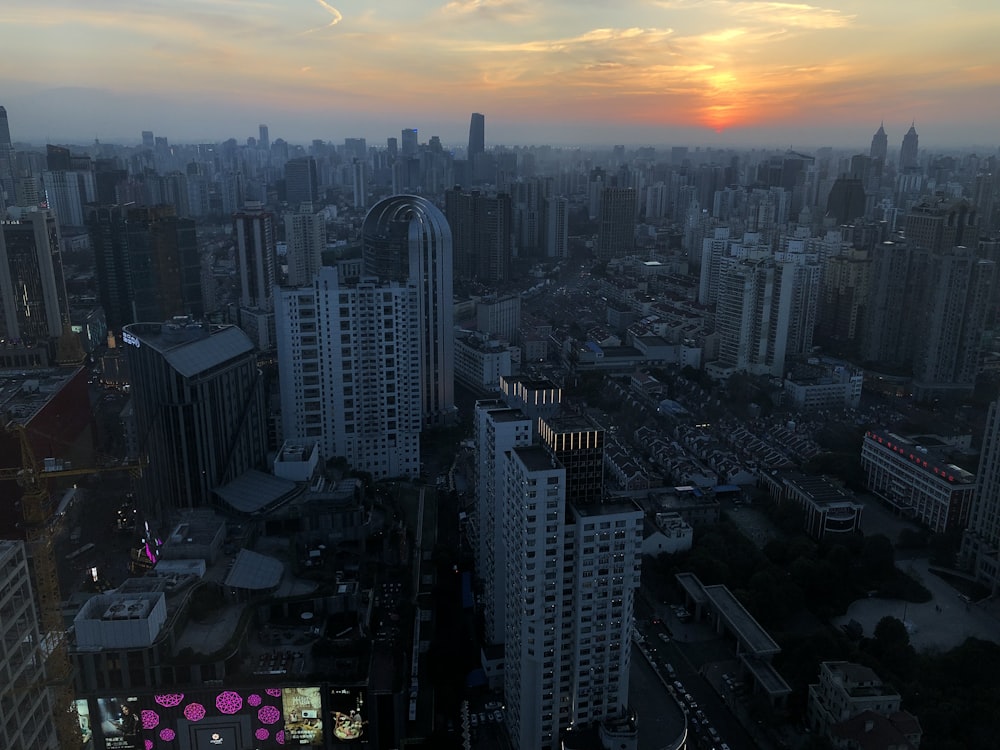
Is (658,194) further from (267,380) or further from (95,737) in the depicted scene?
(95,737)

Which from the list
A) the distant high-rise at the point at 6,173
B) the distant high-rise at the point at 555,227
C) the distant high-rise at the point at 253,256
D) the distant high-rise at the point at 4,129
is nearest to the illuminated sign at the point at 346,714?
the distant high-rise at the point at 4,129

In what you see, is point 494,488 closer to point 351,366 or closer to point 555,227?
point 351,366

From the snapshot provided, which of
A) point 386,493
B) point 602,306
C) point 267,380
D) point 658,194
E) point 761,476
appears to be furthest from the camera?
point 658,194

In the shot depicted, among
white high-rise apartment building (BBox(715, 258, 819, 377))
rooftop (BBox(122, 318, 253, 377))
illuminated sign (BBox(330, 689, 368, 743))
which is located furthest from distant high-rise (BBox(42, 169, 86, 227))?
illuminated sign (BBox(330, 689, 368, 743))

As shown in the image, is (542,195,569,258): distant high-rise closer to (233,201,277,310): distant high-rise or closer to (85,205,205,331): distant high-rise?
(233,201,277,310): distant high-rise

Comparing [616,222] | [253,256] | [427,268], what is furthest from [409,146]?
[427,268]

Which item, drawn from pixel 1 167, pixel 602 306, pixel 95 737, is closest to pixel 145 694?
pixel 95 737
